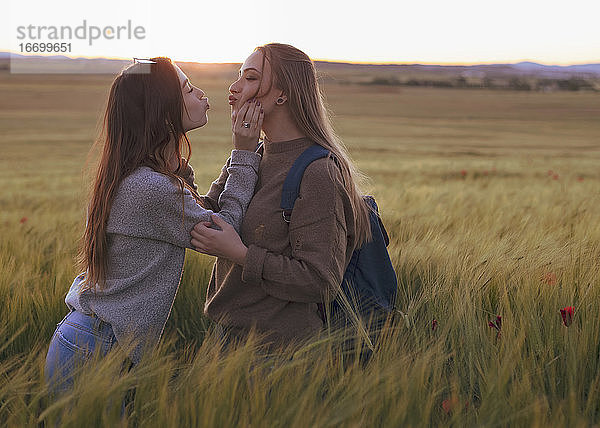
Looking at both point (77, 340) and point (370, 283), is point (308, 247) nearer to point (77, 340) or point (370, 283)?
point (370, 283)

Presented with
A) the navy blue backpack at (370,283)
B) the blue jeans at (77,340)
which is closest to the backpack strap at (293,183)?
the navy blue backpack at (370,283)

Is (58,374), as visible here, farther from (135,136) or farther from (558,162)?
(558,162)

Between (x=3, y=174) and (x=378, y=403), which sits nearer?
(x=378, y=403)

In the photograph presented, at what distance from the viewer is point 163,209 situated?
7.65 ft

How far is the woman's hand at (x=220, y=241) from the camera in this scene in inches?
90.4

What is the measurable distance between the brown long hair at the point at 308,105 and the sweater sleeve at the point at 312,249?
10 centimetres

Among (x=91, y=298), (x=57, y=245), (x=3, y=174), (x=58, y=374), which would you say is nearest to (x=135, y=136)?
(x=91, y=298)

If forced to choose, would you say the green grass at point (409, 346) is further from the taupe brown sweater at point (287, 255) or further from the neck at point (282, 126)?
the neck at point (282, 126)

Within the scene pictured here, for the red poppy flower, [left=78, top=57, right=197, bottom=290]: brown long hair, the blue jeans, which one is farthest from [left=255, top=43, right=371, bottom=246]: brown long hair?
the blue jeans

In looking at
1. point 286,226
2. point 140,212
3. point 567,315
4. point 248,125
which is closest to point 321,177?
point 286,226

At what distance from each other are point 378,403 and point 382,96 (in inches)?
2217

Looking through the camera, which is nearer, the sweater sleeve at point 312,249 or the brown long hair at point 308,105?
the sweater sleeve at point 312,249

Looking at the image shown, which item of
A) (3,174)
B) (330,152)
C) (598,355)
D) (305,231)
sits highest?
(330,152)

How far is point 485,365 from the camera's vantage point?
2.10 meters
